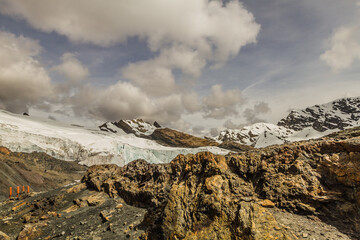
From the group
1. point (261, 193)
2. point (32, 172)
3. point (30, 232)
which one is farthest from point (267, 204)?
point (32, 172)

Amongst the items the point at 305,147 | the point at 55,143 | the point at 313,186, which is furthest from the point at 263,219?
the point at 55,143

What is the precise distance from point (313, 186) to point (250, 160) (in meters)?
2.56

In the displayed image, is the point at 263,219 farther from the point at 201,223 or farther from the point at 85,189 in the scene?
the point at 85,189

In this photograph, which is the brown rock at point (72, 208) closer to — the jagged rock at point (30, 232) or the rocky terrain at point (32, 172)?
the jagged rock at point (30, 232)

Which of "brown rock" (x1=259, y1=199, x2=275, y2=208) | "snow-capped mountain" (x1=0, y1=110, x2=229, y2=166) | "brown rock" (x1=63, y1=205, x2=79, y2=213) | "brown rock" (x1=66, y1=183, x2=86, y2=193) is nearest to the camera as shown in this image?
"brown rock" (x1=259, y1=199, x2=275, y2=208)

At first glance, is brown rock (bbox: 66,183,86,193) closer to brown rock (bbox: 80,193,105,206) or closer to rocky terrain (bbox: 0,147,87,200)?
brown rock (bbox: 80,193,105,206)

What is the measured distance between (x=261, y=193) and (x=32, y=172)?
42419mm

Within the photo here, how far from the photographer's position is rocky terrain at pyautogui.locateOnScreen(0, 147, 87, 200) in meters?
27.6

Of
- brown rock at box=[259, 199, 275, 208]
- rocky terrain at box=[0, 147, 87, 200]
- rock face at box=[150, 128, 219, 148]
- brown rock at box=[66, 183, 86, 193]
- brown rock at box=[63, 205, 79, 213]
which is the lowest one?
rocky terrain at box=[0, 147, 87, 200]

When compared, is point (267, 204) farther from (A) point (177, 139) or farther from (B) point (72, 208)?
(A) point (177, 139)

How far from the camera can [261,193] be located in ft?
25.8

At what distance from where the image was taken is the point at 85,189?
15.9 metres

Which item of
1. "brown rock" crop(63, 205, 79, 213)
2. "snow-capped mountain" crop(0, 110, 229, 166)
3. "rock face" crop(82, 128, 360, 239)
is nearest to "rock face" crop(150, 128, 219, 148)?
"snow-capped mountain" crop(0, 110, 229, 166)

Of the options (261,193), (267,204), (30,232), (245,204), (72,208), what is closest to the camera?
(245,204)
